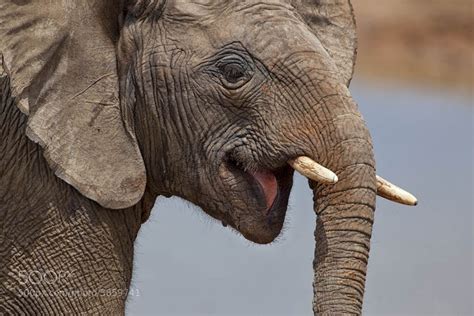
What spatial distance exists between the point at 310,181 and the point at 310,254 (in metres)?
5.74

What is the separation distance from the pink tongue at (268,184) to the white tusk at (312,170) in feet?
0.46

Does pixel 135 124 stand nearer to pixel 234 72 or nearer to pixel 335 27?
pixel 234 72

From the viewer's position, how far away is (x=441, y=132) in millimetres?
16234

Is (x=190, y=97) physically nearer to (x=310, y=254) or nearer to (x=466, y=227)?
(x=310, y=254)

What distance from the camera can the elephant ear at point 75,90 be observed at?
542 centimetres

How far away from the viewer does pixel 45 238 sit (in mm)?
5551

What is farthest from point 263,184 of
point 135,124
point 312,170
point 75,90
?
point 75,90

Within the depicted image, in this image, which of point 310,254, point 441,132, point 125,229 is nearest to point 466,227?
point 310,254

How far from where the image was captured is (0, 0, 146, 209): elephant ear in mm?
5422

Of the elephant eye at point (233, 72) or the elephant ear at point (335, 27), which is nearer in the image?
the elephant eye at point (233, 72)
